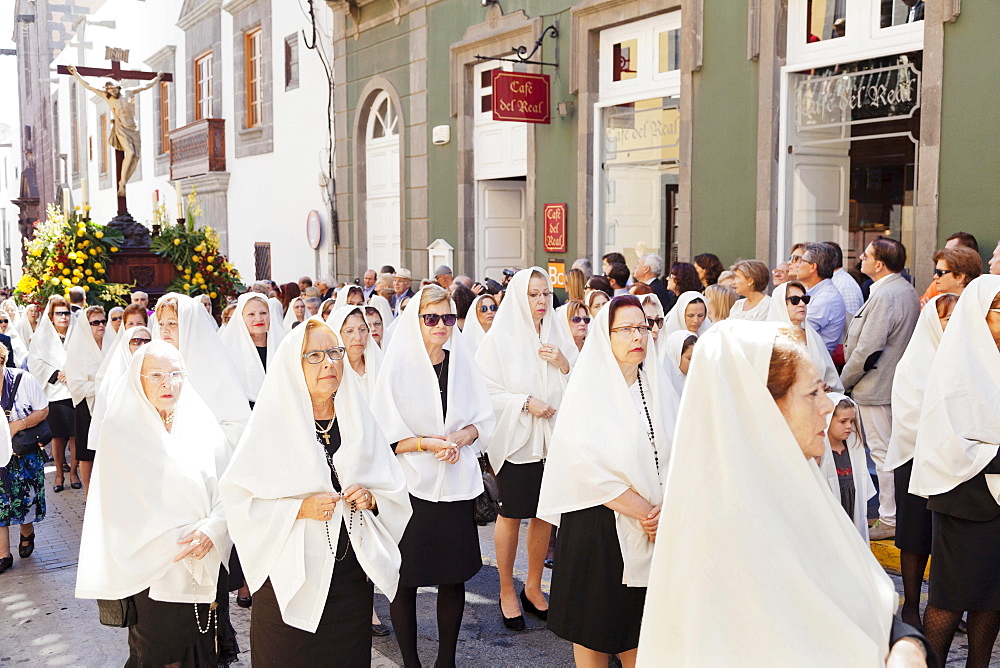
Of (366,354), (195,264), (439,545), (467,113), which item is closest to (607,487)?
(439,545)

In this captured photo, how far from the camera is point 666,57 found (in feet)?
37.1

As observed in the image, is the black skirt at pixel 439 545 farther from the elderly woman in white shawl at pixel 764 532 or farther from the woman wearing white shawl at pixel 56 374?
Result: the woman wearing white shawl at pixel 56 374

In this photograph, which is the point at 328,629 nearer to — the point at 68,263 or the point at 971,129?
the point at 971,129

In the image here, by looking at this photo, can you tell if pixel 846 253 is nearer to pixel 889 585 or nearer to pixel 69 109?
pixel 889 585

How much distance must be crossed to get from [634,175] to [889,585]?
9.90 meters

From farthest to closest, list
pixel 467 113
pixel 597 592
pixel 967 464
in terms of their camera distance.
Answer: pixel 467 113
pixel 967 464
pixel 597 592

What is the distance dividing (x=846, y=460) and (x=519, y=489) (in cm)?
208

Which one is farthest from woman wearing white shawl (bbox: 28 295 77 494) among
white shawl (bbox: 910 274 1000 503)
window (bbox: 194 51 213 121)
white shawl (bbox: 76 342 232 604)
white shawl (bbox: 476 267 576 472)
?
window (bbox: 194 51 213 121)

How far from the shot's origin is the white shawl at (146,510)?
412cm

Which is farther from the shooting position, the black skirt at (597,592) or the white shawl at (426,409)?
the white shawl at (426,409)

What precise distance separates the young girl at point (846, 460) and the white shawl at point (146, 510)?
Result: 2.52 m

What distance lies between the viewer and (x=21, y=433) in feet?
23.0

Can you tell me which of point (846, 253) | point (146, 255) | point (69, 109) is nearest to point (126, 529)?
point (846, 253)

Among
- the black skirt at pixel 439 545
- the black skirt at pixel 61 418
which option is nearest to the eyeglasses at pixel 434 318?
the black skirt at pixel 439 545
